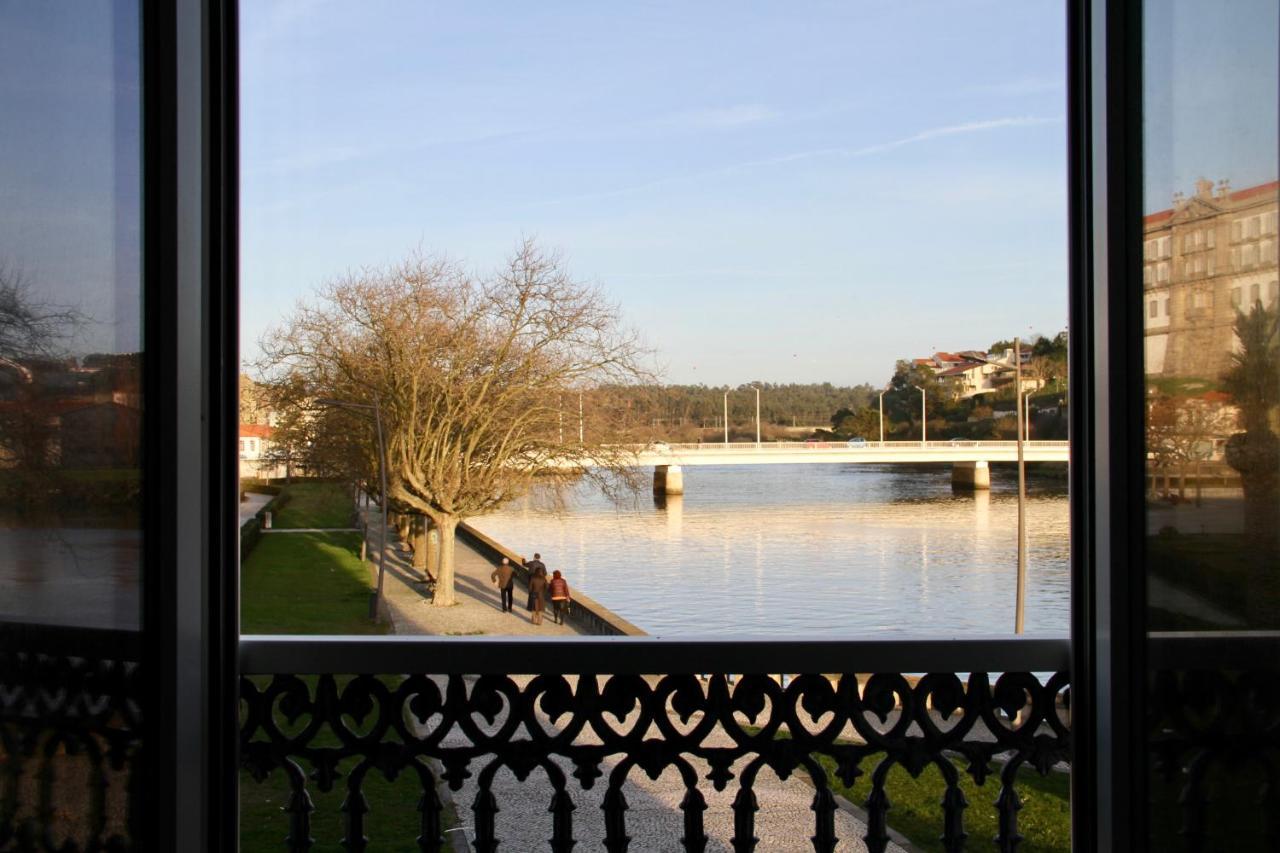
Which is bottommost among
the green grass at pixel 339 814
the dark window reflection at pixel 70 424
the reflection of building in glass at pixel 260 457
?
the green grass at pixel 339 814

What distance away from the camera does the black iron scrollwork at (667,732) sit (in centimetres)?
113

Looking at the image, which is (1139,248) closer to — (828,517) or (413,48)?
(828,517)

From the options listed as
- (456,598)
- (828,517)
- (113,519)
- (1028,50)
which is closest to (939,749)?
(113,519)

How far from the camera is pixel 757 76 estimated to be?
23.2m

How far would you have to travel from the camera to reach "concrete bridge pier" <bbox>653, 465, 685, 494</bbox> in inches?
745

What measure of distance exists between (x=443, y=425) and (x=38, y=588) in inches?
627

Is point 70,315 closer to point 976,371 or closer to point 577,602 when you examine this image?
point 577,602

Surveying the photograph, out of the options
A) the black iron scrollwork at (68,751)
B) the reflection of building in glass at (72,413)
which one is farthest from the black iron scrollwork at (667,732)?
the reflection of building in glass at (72,413)

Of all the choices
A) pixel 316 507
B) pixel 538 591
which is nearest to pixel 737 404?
pixel 538 591

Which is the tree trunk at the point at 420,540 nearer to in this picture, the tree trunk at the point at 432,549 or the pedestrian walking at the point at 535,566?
the tree trunk at the point at 432,549

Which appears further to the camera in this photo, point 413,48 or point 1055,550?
point 413,48

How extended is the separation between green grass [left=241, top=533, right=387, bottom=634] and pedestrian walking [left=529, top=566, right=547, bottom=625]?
2492 mm

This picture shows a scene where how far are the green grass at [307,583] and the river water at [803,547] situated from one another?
2449mm

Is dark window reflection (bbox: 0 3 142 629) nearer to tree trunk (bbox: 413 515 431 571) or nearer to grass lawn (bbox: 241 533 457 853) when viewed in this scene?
grass lawn (bbox: 241 533 457 853)
